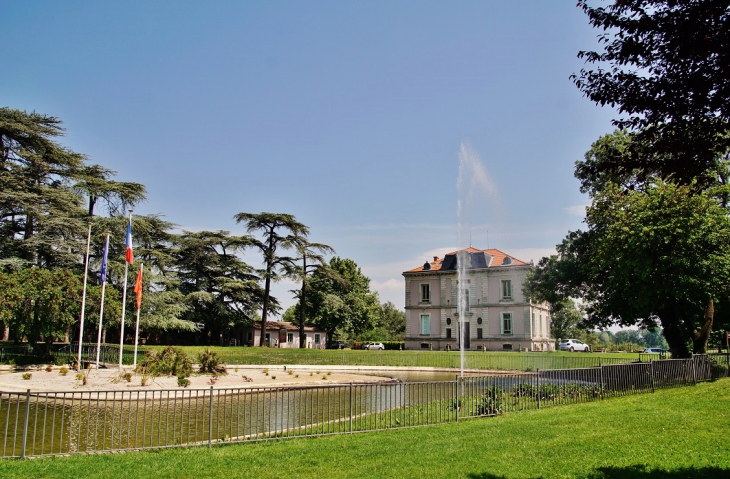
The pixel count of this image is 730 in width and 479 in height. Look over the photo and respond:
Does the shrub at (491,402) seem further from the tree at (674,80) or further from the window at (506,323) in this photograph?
the window at (506,323)

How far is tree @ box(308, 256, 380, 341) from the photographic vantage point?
196ft

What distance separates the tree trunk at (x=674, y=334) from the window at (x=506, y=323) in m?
35.5

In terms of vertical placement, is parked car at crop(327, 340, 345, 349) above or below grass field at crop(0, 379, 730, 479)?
below

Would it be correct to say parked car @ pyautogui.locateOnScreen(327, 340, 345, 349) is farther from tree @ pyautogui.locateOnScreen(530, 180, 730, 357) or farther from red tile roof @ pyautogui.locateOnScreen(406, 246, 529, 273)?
tree @ pyautogui.locateOnScreen(530, 180, 730, 357)

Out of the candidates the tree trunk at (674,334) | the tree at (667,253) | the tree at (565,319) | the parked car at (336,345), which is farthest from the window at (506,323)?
the tree trunk at (674,334)

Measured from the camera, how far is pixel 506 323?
64.8 m

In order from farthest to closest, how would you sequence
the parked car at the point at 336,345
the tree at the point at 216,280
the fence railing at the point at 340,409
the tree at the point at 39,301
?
the parked car at the point at 336,345 → the tree at the point at 216,280 → the tree at the point at 39,301 → the fence railing at the point at 340,409

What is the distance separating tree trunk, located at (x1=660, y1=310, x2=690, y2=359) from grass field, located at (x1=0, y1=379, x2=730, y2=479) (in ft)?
54.7

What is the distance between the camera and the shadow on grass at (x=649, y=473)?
7863 millimetres

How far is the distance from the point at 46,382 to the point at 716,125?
26.0 m

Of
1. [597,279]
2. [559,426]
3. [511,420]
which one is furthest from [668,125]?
[597,279]

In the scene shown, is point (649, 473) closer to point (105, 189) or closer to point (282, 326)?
point (105, 189)

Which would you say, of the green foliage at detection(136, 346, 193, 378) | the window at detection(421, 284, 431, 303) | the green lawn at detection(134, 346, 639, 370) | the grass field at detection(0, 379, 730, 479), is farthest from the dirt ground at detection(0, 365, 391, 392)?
the window at detection(421, 284, 431, 303)

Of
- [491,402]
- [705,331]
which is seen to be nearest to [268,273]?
[705,331]
